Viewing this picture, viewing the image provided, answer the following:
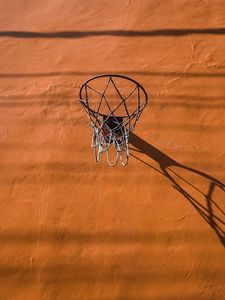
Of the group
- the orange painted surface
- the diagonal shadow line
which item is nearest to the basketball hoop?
the orange painted surface

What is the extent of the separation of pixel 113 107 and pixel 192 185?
3.70 ft

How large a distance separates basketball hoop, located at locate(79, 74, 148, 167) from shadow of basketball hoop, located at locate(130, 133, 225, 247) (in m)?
0.22

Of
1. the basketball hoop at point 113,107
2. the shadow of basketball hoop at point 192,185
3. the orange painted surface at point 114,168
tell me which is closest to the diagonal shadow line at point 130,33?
the orange painted surface at point 114,168

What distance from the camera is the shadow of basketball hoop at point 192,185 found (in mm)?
3598

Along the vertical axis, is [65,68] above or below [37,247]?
above

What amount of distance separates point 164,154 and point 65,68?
1486mm

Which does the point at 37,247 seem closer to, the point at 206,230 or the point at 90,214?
the point at 90,214

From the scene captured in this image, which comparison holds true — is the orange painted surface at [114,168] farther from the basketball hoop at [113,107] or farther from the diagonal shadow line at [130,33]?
the basketball hoop at [113,107]

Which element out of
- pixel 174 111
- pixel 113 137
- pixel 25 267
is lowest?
pixel 25 267

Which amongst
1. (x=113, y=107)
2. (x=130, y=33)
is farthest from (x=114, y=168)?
(x=130, y=33)

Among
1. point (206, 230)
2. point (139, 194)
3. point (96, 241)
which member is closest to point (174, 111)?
point (139, 194)

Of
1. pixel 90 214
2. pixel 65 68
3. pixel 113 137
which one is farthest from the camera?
pixel 65 68

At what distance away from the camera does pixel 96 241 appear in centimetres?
358

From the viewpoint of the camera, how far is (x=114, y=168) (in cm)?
386
